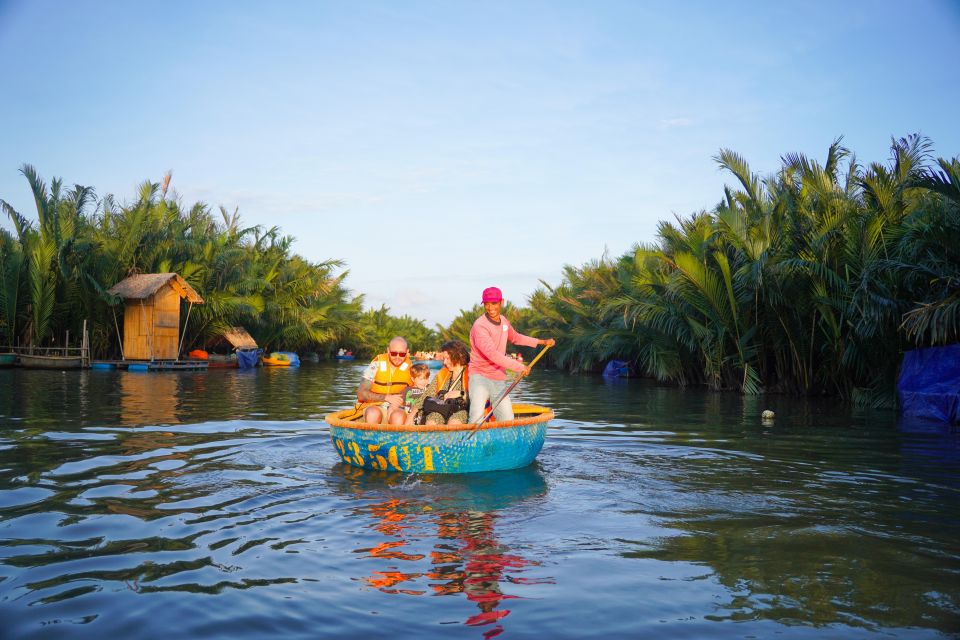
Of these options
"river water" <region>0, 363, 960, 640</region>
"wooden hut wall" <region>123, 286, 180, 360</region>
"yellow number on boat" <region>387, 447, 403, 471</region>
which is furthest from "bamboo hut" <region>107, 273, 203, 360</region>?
"yellow number on boat" <region>387, 447, 403, 471</region>

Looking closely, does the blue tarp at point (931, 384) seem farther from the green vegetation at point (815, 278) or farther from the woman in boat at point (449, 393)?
the woman in boat at point (449, 393)

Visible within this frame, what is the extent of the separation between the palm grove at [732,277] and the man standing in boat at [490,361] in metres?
8.13

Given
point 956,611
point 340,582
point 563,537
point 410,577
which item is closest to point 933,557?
point 956,611

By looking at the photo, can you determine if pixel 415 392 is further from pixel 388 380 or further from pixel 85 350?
pixel 85 350

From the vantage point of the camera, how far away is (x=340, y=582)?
480 cm

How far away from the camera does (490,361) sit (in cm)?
873

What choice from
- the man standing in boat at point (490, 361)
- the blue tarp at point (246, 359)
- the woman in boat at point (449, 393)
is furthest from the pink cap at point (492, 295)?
the blue tarp at point (246, 359)

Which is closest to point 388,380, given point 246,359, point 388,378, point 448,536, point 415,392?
point 388,378

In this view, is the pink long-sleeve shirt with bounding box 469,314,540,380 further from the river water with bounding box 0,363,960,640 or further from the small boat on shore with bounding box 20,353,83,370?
the small boat on shore with bounding box 20,353,83,370

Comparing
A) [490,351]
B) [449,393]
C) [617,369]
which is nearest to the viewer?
[490,351]

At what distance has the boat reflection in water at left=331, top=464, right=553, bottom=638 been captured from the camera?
467 cm

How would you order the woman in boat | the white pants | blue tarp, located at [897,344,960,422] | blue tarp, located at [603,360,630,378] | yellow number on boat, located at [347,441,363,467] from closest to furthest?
yellow number on boat, located at [347,441,363,467], the white pants, the woman in boat, blue tarp, located at [897,344,960,422], blue tarp, located at [603,360,630,378]

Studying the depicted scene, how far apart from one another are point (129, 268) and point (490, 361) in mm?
27660

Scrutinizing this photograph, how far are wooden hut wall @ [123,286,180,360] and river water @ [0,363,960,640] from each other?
19.9 m
